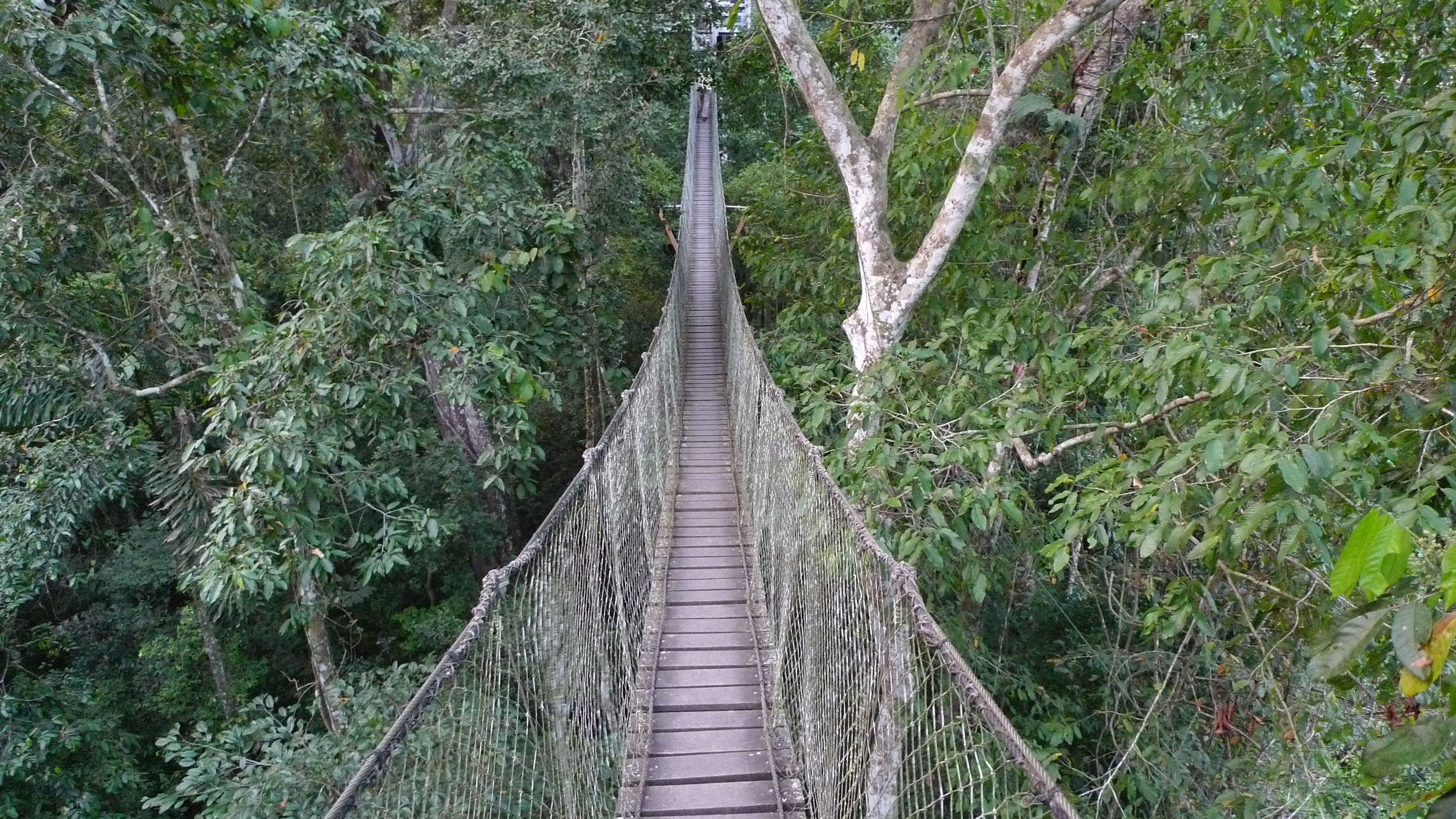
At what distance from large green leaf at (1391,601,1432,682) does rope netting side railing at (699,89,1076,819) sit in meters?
0.35

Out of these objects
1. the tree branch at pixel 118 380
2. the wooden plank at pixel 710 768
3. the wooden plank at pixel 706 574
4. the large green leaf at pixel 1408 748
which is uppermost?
the tree branch at pixel 118 380

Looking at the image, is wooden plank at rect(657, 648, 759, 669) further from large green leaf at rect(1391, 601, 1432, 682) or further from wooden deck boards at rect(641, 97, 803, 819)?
large green leaf at rect(1391, 601, 1432, 682)

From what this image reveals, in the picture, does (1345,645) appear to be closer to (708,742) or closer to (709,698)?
(708,742)

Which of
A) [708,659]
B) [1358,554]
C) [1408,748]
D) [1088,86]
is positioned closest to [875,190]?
A: [1088,86]

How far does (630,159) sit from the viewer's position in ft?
19.8

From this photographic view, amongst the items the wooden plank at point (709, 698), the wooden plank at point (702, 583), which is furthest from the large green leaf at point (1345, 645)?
the wooden plank at point (702, 583)

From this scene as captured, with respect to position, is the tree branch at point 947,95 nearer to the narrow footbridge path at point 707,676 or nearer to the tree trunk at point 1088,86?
the tree trunk at point 1088,86

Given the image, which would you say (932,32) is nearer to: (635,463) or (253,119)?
(635,463)

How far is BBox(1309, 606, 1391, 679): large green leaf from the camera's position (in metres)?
0.71

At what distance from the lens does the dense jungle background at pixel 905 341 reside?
1709mm

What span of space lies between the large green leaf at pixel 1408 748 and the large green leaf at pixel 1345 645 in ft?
0.20

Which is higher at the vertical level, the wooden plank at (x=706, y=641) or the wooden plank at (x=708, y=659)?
the wooden plank at (x=706, y=641)

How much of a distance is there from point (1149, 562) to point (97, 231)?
4.83m

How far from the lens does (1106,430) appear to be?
2.43m
